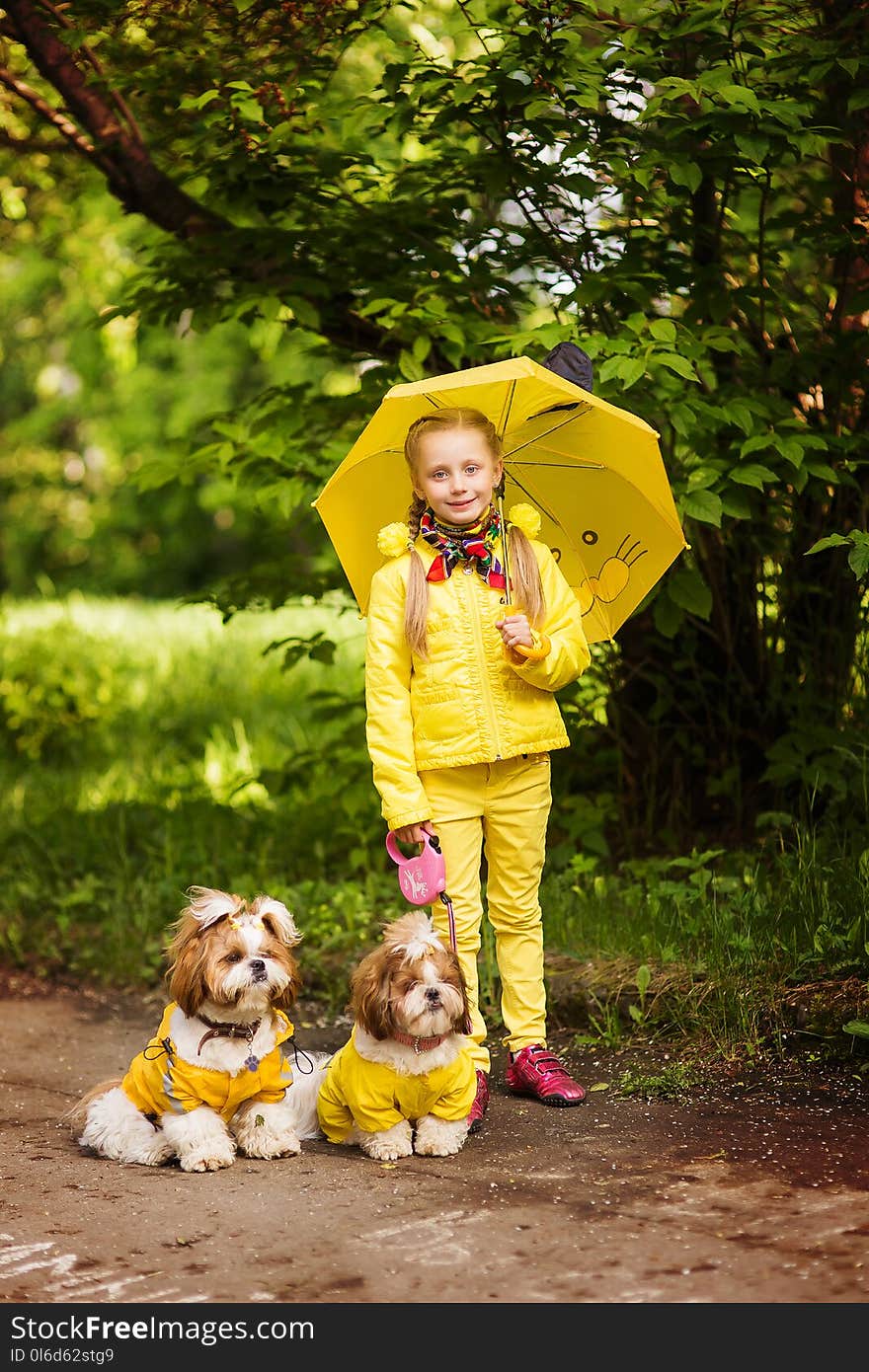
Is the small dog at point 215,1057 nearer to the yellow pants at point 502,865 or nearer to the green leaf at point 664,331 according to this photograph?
the yellow pants at point 502,865

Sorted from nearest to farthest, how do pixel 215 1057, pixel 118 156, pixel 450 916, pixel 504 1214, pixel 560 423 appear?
pixel 504 1214, pixel 215 1057, pixel 450 916, pixel 560 423, pixel 118 156

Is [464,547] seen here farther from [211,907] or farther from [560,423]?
[211,907]

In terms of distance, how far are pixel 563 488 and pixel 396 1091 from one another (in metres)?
1.93

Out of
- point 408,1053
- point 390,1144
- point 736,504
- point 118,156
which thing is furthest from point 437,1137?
point 118,156

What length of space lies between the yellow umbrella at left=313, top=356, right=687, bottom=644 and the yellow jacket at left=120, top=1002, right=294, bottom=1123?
147cm

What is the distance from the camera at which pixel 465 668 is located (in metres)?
4.29

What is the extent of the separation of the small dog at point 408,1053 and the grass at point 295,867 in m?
1.06

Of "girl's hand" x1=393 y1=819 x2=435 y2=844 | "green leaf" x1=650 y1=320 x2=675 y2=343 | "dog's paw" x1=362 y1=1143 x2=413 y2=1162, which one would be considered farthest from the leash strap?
"green leaf" x1=650 y1=320 x2=675 y2=343

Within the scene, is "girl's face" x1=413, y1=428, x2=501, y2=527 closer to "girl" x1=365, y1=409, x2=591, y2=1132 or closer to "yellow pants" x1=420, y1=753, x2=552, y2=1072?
"girl" x1=365, y1=409, x2=591, y2=1132

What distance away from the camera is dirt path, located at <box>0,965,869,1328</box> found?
3.14 m

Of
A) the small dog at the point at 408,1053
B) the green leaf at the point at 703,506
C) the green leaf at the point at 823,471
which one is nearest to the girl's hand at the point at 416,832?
the small dog at the point at 408,1053

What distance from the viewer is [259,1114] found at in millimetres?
4145

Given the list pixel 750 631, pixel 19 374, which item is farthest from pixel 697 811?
pixel 19 374

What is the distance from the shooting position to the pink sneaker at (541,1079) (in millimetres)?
4516
